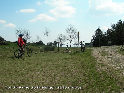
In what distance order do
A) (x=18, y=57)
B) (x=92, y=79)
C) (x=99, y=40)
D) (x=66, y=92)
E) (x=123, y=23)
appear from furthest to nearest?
(x=123, y=23) < (x=99, y=40) < (x=18, y=57) < (x=92, y=79) < (x=66, y=92)

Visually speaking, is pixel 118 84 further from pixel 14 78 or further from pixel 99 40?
pixel 99 40

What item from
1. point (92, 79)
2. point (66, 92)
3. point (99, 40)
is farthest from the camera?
point (99, 40)

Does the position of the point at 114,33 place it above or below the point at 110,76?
above

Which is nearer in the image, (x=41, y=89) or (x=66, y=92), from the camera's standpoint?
(x=66, y=92)

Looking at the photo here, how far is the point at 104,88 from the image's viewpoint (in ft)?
41.3

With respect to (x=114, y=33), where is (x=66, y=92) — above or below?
below

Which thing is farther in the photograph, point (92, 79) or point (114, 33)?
point (114, 33)

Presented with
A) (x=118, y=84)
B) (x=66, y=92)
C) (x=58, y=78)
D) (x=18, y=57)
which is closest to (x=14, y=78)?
(x=58, y=78)

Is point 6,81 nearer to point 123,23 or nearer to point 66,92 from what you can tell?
point 66,92

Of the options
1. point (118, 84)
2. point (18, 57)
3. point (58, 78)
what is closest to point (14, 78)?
point (58, 78)

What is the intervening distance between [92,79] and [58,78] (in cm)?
211

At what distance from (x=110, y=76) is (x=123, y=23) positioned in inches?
4423

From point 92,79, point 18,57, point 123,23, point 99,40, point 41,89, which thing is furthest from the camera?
point 123,23

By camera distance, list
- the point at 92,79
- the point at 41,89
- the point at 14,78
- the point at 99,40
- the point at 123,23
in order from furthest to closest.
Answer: the point at 123,23 → the point at 99,40 → the point at 14,78 → the point at 92,79 → the point at 41,89
